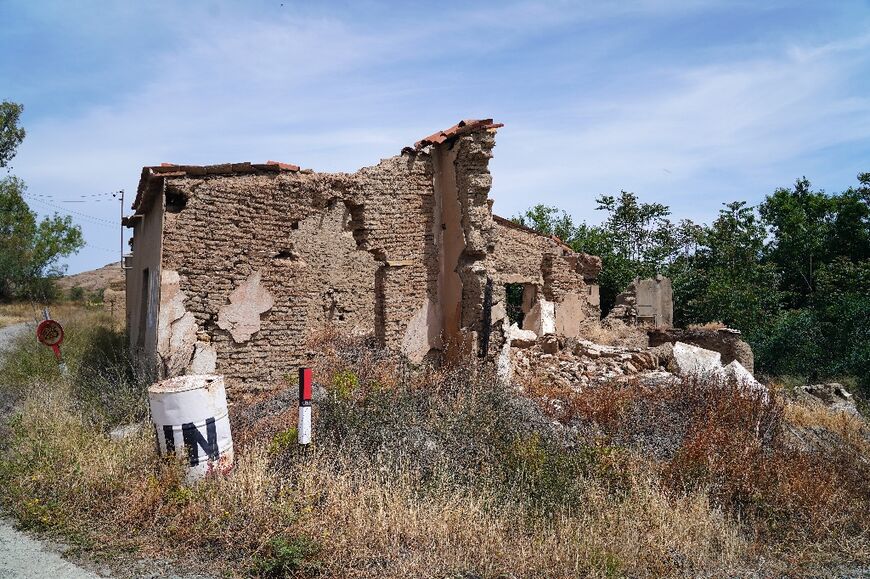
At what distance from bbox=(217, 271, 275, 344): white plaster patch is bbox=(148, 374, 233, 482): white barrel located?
262 cm

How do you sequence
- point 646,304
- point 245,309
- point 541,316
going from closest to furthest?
point 245,309, point 541,316, point 646,304

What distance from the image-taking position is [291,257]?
31.7 feet

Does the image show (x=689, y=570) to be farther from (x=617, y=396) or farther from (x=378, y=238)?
(x=378, y=238)

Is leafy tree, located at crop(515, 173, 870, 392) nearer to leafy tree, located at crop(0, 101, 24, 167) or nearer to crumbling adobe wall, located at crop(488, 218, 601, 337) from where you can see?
crumbling adobe wall, located at crop(488, 218, 601, 337)

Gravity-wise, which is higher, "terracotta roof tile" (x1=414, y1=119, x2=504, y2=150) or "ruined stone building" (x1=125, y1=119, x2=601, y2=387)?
"terracotta roof tile" (x1=414, y1=119, x2=504, y2=150)

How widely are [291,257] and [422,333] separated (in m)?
2.21

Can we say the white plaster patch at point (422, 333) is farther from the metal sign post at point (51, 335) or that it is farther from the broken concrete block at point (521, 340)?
the metal sign post at point (51, 335)

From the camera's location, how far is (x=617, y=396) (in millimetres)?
9156

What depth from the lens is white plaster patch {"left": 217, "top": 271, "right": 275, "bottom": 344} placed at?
9.09 meters

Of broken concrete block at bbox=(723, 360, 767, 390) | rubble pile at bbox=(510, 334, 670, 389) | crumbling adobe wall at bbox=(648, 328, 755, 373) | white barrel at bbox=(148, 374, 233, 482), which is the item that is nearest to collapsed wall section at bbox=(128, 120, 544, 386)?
rubble pile at bbox=(510, 334, 670, 389)

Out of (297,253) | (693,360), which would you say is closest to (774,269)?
(693,360)

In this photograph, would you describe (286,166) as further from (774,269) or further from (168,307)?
(774,269)

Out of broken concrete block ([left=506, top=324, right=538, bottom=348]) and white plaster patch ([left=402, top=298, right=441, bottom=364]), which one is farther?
broken concrete block ([left=506, top=324, right=538, bottom=348])

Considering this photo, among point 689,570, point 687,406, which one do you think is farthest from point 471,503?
point 687,406
